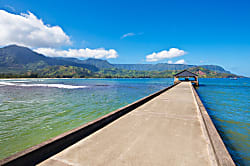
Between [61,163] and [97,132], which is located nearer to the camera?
[61,163]

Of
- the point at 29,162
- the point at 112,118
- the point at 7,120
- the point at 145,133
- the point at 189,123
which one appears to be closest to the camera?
the point at 29,162

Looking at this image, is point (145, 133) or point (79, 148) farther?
point (145, 133)

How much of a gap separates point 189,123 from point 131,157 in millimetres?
3881

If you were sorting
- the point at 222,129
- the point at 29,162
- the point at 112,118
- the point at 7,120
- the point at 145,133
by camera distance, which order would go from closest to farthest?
the point at 29,162
the point at 145,133
the point at 112,118
the point at 222,129
the point at 7,120

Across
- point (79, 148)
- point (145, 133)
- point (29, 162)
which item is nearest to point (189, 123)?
point (145, 133)

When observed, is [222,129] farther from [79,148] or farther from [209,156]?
[79,148]

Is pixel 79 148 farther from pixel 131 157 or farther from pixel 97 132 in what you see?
pixel 131 157

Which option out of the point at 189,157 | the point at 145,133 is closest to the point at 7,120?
the point at 145,133

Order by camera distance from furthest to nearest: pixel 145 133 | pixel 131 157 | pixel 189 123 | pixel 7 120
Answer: pixel 7 120, pixel 189 123, pixel 145 133, pixel 131 157

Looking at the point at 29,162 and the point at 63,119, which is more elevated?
the point at 29,162

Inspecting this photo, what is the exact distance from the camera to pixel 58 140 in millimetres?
3773

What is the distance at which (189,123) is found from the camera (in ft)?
19.7

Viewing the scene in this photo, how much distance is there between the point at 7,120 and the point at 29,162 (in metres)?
9.50

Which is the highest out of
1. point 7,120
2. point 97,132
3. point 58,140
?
point 58,140
